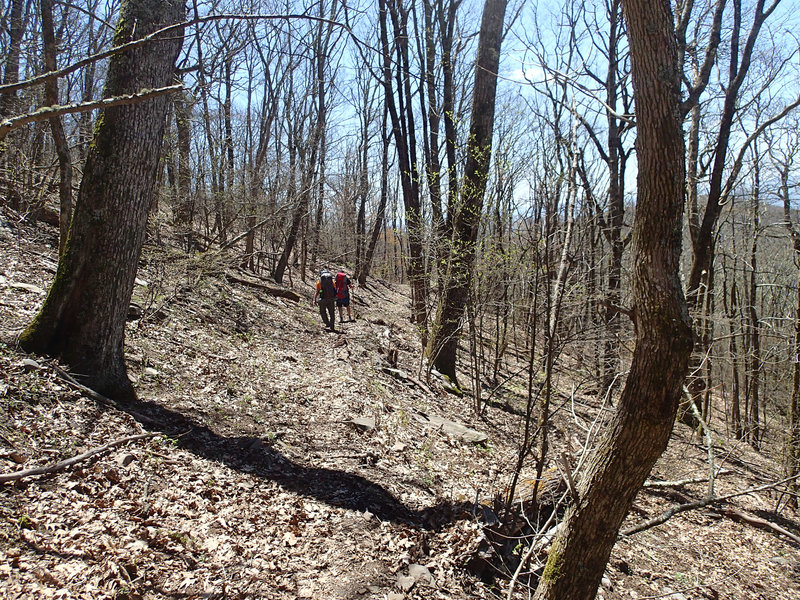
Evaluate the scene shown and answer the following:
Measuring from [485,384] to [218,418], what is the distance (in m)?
7.17

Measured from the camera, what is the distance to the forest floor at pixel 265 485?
10.3 ft

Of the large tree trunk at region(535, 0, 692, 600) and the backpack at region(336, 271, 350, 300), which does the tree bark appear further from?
the backpack at region(336, 271, 350, 300)

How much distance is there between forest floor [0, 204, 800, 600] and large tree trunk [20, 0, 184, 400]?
0.31 meters

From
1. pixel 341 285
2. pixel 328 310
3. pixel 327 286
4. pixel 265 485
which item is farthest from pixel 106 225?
pixel 341 285

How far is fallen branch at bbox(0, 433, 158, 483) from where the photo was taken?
3109 millimetres

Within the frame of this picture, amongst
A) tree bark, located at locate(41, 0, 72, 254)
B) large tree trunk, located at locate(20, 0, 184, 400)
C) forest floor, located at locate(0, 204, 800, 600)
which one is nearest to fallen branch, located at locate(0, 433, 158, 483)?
forest floor, located at locate(0, 204, 800, 600)

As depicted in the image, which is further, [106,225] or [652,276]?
[106,225]

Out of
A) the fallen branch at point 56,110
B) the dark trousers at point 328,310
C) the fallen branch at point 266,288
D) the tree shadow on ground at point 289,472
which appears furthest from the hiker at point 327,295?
the fallen branch at point 56,110

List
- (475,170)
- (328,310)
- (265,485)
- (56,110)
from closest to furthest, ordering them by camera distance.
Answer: (56,110) → (265,485) → (475,170) → (328,310)

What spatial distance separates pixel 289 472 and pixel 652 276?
3.94 m

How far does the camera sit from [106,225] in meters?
4.60

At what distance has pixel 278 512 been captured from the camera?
4.12 metres

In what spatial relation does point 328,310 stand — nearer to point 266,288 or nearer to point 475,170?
point 266,288

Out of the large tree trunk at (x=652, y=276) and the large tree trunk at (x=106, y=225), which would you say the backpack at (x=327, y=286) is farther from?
the large tree trunk at (x=652, y=276)
